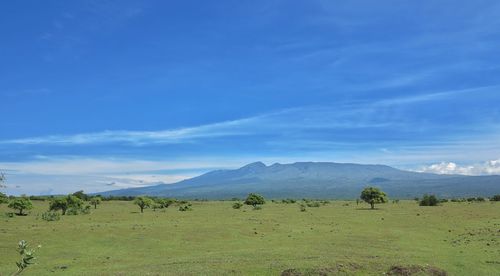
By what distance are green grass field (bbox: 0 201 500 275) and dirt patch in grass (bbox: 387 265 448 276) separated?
71 centimetres

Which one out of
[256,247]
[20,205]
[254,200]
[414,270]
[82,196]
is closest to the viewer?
[414,270]

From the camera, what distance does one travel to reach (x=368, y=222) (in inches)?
2058

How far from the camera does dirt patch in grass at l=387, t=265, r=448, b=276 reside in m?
23.6

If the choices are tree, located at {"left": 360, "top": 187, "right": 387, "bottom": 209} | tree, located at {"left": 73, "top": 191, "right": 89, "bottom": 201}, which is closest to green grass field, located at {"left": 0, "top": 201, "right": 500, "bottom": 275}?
tree, located at {"left": 360, "top": 187, "right": 387, "bottom": 209}

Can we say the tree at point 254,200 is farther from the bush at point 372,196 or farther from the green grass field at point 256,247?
the green grass field at point 256,247

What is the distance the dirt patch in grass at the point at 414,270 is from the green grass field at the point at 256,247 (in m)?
0.71

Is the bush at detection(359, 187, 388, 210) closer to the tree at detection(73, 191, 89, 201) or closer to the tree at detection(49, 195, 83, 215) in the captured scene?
the tree at detection(49, 195, 83, 215)

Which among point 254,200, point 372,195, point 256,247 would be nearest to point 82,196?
point 254,200

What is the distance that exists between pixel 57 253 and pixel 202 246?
33.2 ft

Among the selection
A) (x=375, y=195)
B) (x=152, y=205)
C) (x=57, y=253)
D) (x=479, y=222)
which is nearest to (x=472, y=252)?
(x=479, y=222)

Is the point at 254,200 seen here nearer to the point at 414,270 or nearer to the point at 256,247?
the point at 256,247

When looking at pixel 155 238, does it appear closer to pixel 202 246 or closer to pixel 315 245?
pixel 202 246

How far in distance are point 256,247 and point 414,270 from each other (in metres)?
13.3

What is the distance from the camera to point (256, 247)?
34.5 meters
